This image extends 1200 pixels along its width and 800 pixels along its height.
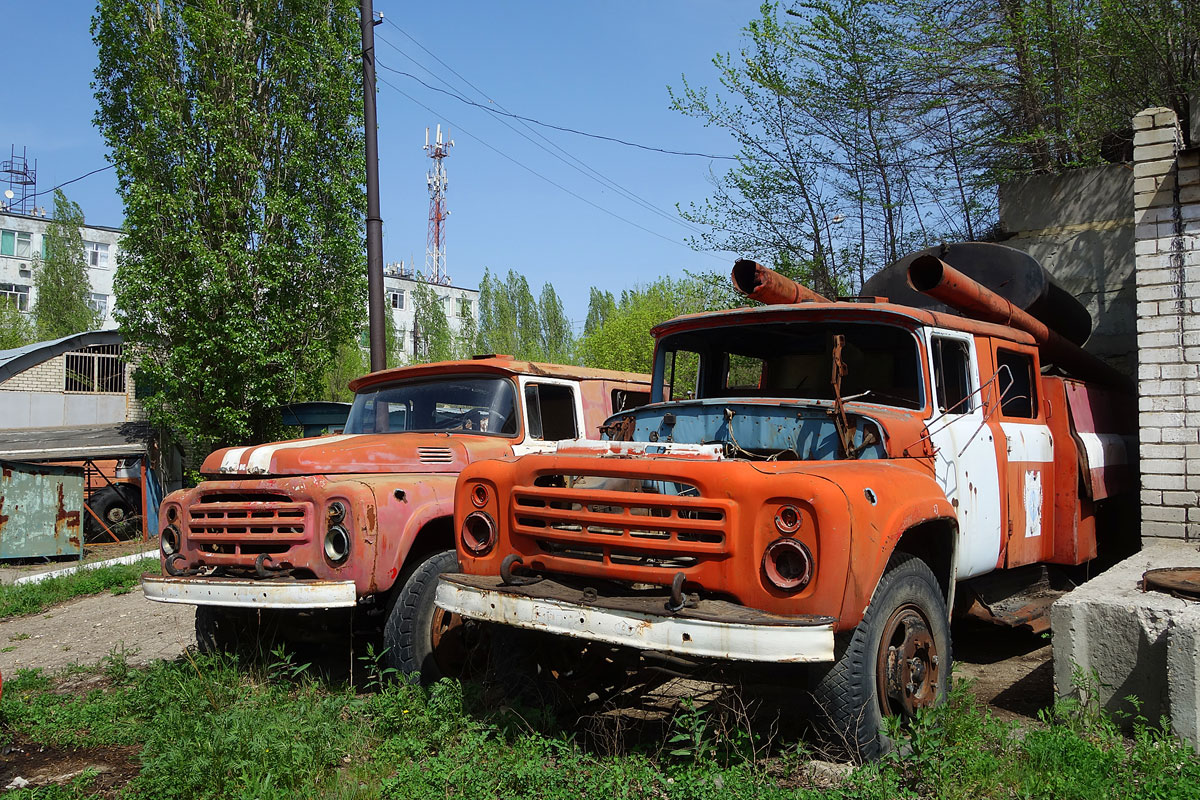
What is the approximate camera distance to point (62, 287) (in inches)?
1439

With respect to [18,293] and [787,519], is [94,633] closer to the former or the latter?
[787,519]

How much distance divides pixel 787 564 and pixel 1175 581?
2497 millimetres

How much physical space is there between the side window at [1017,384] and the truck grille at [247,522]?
167 inches

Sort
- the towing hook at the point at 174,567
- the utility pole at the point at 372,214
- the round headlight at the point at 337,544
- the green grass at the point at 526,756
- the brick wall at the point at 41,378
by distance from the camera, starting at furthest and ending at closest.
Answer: the brick wall at the point at 41,378, the utility pole at the point at 372,214, the towing hook at the point at 174,567, the round headlight at the point at 337,544, the green grass at the point at 526,756

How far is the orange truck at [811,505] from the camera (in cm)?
334

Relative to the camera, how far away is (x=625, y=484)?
428 centimetres

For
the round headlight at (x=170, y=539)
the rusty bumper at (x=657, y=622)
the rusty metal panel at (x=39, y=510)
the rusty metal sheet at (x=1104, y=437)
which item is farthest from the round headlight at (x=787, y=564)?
the rusty metal panel at (x=39, y=510)

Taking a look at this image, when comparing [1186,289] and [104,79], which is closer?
[1186,289]

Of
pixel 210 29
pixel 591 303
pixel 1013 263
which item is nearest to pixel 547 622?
pixel 1013 263

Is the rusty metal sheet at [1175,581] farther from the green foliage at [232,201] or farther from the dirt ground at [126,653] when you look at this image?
the green foliage at [232,201]

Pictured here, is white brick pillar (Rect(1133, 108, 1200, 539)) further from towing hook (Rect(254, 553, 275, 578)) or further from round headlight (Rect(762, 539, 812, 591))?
towing hook (Rect(254, 553, 275, 578))

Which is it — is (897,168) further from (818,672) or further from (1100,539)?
(818,672)

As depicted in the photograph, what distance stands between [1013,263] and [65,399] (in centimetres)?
2188

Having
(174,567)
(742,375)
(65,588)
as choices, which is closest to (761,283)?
(742,375)
